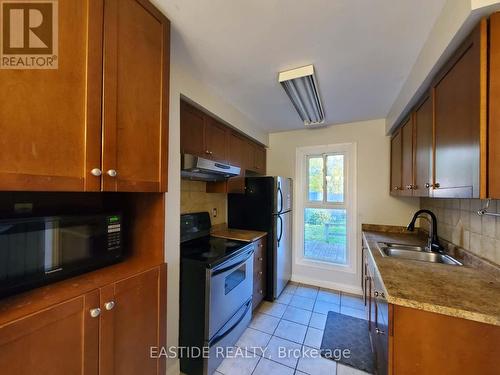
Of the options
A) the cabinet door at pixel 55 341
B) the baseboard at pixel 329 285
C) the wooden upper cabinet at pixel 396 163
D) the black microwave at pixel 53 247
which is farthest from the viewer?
the baseboard at pixel 329 285

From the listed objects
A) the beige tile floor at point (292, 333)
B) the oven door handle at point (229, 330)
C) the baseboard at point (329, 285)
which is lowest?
the beige tile floor at point (292, 333)

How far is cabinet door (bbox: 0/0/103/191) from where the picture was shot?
0.68 meters

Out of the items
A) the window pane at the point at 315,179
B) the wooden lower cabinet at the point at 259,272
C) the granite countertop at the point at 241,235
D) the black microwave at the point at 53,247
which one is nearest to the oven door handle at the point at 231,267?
the granite countertop at the point at 241,235

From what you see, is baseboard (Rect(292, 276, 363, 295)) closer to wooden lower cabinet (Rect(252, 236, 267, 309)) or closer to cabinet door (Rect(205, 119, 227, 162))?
wooden lower cabinet (Rect(252, 236, 267, 309))

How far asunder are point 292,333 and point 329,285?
1206 millimetres

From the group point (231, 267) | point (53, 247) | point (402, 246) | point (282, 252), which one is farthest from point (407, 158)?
point (53, 247)

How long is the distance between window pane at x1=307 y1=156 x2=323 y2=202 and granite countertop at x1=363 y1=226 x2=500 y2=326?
169cm

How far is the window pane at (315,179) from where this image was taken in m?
3.15

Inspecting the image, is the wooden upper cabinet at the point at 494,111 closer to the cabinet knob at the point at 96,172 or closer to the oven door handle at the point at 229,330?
the cabinet knob at the point at 96,172

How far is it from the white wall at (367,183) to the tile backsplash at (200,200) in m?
1.54

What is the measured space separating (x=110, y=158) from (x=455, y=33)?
1720 millimetres

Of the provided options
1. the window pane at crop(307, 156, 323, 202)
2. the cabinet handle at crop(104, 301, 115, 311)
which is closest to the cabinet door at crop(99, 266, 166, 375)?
the cabinet handle at crop(104, 301, 115, 311)

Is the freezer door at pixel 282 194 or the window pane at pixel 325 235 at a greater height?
the freezer door at pixel 282 194

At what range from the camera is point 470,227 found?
148 cm
